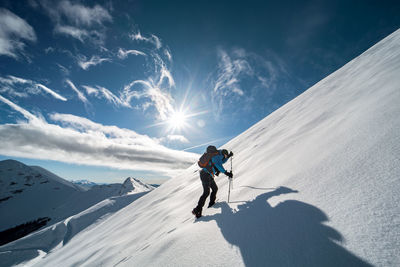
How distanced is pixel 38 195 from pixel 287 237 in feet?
612

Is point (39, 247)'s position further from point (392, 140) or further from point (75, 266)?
point (392, 140)

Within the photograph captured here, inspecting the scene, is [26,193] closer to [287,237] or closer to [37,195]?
[37,195]

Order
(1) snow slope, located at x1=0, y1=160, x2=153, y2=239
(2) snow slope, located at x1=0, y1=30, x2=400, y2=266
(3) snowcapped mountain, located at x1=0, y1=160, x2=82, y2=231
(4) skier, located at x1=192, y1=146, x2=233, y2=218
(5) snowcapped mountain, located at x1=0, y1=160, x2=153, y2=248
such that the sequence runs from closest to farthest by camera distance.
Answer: (2) snow slope, located at x1=0, y1=30, x2=400, y2=266, (4) skier, located at x1=192, y1=146, x2=233, y2=218, (5) snowcapped mountain, located at x1=0, y1=160, x2=153, y2=248, (1) snow slope, located at x1=0, y1=160, x2=153, y2=239, (3) snowcapped mountain, located at x1=0, y1=160, x2=82, y2=231

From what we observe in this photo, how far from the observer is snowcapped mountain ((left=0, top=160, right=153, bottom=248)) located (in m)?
95.4

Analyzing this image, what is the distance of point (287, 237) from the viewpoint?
84.5 inches

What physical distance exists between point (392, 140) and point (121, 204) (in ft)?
140

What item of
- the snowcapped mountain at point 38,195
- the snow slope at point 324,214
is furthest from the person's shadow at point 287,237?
the snowcapped mountain at point 38,195

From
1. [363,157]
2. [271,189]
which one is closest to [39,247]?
[271,189]

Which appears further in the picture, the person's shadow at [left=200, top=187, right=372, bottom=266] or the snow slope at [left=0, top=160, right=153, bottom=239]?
the snow slope at [left=0, top=160, right=153, bottom=239]

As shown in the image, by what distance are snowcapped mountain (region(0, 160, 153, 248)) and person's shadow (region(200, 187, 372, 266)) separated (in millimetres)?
111690

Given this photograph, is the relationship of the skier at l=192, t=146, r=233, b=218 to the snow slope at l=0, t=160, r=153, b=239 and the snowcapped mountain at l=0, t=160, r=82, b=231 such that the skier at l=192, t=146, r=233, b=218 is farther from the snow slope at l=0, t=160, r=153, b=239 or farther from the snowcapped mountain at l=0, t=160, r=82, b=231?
the snowcapped mountain at l=0, t=160, r=82, b=231

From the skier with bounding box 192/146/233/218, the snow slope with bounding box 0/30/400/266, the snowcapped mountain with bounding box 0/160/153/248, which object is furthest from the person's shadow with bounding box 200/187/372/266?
the snowcapped mountain with bounding box 0/160/153/248

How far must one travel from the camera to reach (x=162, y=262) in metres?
2.87

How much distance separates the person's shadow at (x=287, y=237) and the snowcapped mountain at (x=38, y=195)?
112 metres
